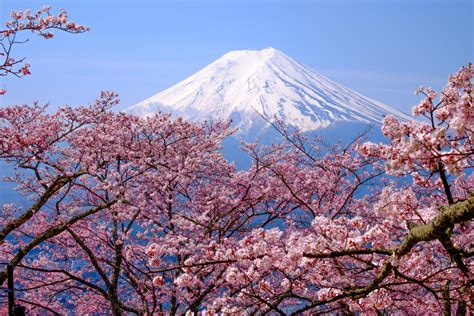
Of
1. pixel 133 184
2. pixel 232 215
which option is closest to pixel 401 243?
pixel 232 215

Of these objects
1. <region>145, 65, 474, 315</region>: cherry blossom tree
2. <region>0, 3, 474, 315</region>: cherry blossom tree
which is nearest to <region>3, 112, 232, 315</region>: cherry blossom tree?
<region>0, 3, 474, 315</region>: cherry blossom tree

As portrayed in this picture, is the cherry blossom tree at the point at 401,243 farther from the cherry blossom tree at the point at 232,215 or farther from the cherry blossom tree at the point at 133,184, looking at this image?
the cherry blossom tree at the point at 133,184

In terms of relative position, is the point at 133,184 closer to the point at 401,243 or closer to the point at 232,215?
the point at 232,215

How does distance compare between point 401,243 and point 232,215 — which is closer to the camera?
point 401,243

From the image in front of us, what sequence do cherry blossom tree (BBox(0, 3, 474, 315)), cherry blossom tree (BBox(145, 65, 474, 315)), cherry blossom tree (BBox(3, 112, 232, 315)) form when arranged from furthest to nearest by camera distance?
cherry blossom tree (BBox(3, 112, 232, 315)), cherry blossom tree (BBox(0, 3, 474, 315)), cherry blossom tree (BBox(145, 65, 474, 315))

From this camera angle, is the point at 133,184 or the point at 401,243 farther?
the point at 133,184

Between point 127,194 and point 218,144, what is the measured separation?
10.2 ft

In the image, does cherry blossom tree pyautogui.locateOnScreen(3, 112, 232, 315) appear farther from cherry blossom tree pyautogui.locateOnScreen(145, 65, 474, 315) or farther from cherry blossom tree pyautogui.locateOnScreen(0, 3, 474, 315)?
cherry blossom tree pyautogui.locateOnScreen(145, 65, 474, 315)

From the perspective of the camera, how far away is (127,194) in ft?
23.2

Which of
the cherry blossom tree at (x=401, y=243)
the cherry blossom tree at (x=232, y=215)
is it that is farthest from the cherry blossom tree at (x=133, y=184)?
the cherry blossom tree at (x=401, y=243)

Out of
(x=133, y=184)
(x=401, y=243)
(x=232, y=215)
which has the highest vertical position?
(x=133, y=184)

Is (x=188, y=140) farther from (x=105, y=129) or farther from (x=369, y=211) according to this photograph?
(x=369, y=211)

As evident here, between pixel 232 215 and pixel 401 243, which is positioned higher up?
pixel 232 215

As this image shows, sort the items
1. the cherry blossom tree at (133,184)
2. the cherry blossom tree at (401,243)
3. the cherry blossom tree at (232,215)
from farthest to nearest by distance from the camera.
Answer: the cherry blossom tree at (133,184) → the cherry blossom tree at (232,215) → the cherry blossom tree at (401,243)
